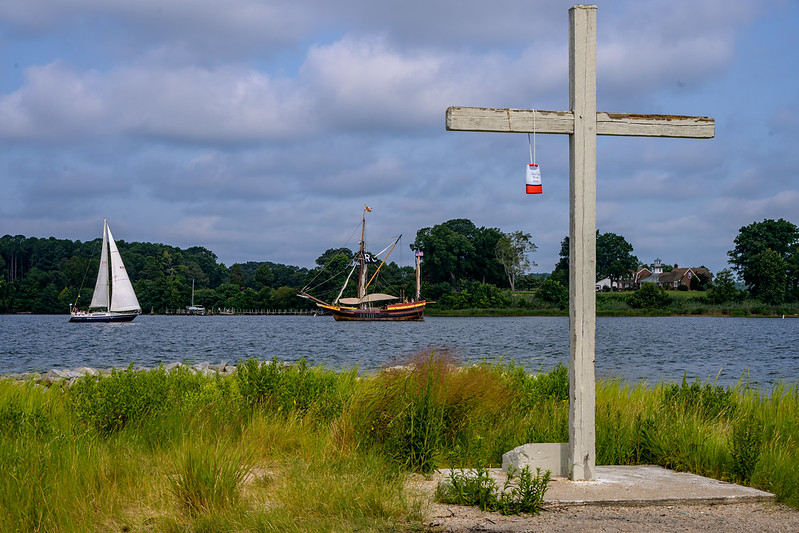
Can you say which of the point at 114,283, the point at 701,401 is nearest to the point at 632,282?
the point at 114,283

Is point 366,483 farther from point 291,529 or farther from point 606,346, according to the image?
point 606,346

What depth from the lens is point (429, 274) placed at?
118000 millimetres

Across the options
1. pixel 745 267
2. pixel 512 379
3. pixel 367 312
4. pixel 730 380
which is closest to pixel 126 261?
pixel 367 312

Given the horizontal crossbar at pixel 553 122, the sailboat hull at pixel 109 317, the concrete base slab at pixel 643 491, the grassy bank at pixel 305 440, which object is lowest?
the sailboat hull at pixel 109 317

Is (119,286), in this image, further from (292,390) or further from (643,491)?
(643,491)

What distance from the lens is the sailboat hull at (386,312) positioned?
92750 millimetres

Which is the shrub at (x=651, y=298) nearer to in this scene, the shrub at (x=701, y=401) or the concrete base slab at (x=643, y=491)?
the shrub at (x=701, y=401)

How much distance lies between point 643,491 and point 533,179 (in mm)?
2769

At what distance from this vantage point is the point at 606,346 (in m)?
42.9

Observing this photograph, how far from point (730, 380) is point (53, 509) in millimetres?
23024

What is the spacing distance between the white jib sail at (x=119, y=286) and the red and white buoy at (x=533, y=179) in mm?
63666

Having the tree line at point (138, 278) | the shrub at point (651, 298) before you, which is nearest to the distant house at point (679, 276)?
the shrub at point (651, 298)

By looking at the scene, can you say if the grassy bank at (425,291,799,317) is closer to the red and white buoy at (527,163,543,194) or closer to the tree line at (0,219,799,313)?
the tree line at (0,219,799,313)

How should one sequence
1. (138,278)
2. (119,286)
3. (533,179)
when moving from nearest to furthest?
(533,179)
(119,286)
(138,278)
